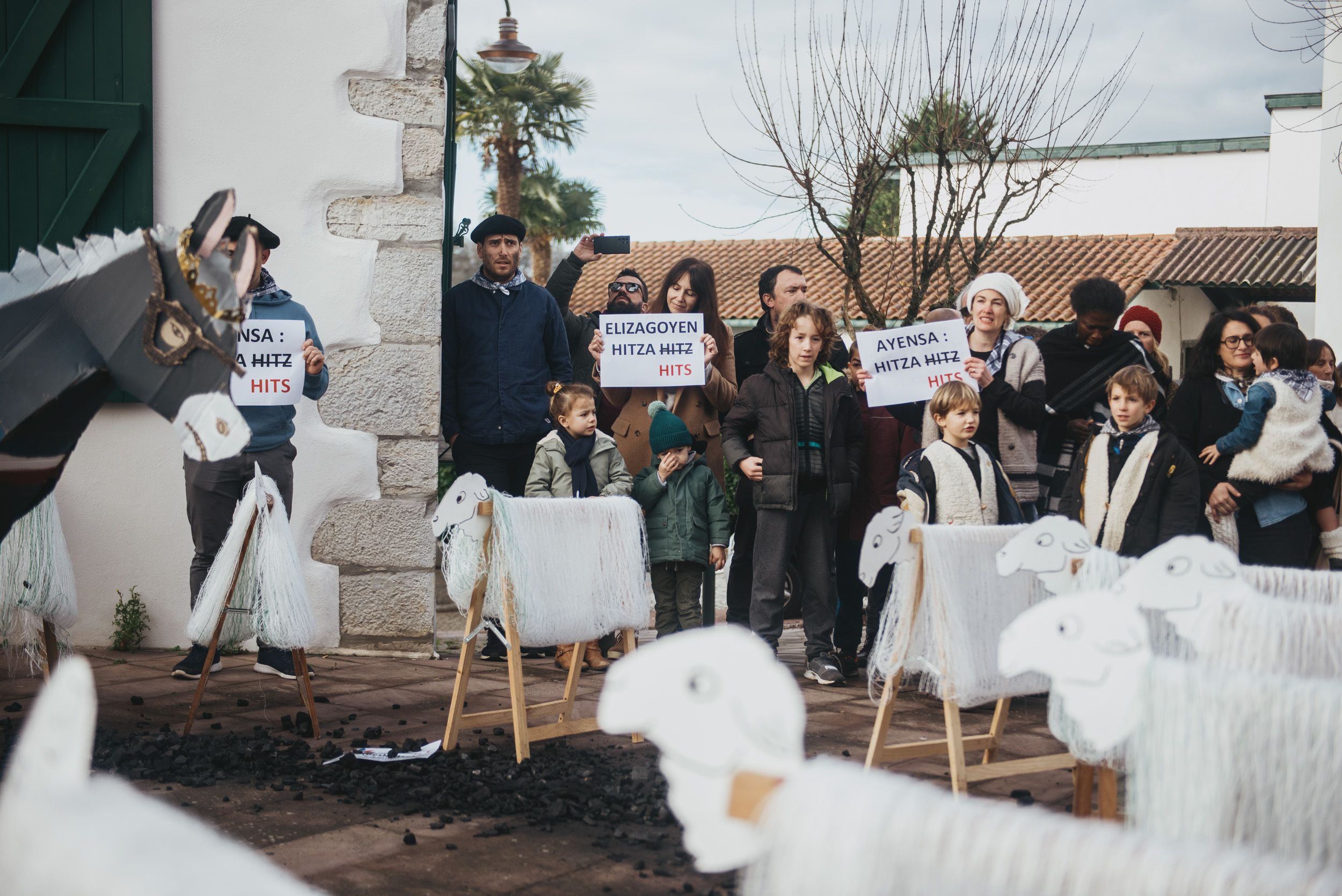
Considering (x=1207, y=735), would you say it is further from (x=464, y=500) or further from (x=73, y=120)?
(x=73, y=120)

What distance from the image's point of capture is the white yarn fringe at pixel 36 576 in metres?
4.07

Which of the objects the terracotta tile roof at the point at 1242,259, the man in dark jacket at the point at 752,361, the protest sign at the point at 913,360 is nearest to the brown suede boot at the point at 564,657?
the man in dark jacket at the point at 752,361

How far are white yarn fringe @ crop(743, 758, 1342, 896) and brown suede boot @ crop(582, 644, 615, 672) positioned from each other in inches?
191

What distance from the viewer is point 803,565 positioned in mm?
5840

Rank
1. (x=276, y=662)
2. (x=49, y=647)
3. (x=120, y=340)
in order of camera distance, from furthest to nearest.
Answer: (x=276, y=662) → (x=49, y=647) → (x=120, y=340)

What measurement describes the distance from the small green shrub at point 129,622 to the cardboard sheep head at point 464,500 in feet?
8.54

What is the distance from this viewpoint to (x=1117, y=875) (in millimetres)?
1053

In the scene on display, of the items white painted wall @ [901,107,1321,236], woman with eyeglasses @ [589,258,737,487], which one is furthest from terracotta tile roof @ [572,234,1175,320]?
woman with eyeglasses @ [589,258,737,487]

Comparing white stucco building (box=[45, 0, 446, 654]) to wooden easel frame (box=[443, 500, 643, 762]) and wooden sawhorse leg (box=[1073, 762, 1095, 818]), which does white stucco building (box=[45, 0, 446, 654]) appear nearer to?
wooden easel frame (box=[443, 500, 643, 762])

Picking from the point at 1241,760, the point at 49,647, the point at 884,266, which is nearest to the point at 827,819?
the point at 1241,760

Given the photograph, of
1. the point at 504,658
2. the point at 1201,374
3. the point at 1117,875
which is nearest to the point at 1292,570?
the point at 1117,875

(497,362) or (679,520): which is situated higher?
(497,362)

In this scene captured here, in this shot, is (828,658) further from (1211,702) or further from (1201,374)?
(1211,702)

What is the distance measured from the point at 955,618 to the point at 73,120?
4.81 meters
